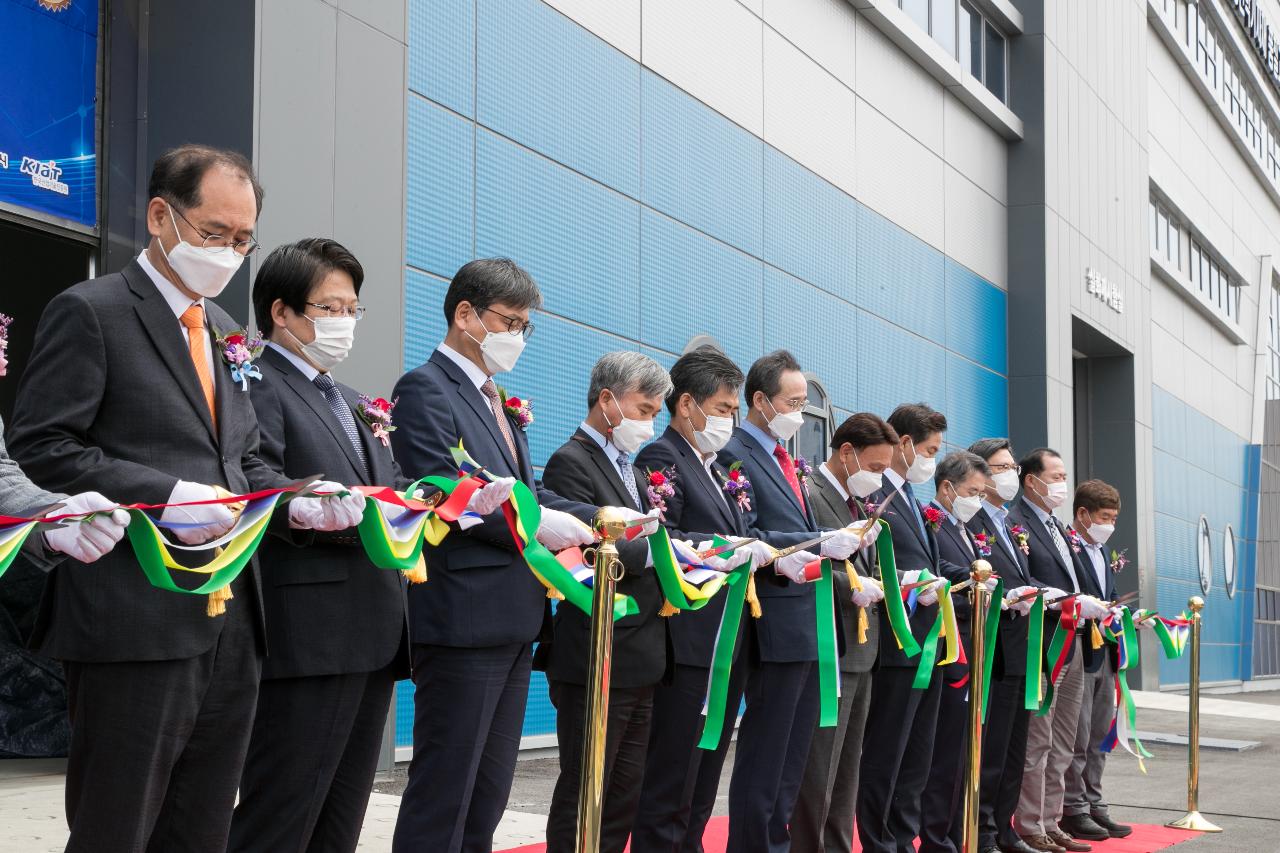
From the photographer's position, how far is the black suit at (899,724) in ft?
18.9

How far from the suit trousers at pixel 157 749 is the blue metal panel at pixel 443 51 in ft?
19.5

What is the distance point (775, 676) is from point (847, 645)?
1.51ft

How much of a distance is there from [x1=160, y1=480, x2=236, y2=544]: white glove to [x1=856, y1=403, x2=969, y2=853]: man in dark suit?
3.30 meters

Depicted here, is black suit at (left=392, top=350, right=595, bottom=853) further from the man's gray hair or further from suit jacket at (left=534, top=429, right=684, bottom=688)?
the man's gray hair

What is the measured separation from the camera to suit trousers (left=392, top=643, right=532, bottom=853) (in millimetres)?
3711

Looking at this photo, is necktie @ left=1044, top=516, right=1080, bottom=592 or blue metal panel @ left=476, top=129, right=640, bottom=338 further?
blue metal panel @ left=476, top=129, right=640, bottom=338

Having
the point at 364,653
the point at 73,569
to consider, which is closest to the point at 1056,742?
the point at 364,653

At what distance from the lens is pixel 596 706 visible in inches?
124

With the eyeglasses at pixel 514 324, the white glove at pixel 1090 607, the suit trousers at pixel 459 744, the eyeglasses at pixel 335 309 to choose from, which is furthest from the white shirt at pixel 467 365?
the white glove at pixel 1090 607

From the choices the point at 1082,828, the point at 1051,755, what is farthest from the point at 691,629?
the point at 1082,828

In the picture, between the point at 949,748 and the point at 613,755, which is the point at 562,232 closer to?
the point at 949,748

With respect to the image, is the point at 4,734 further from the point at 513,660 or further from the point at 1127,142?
the point at 1127,142

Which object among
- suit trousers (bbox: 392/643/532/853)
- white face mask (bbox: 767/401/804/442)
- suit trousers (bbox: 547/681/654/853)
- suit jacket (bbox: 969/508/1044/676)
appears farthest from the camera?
suit jacket (bbox: 969/508/1044/676)

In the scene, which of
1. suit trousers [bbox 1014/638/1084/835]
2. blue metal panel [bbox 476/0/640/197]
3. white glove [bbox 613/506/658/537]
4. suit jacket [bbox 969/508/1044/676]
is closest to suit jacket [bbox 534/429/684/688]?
white glove [bbox 613/506/658/537]
